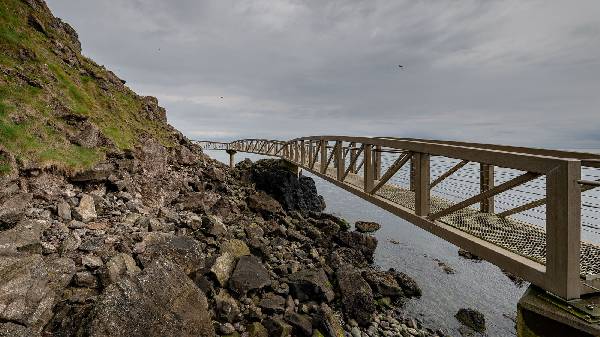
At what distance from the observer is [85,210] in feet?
33.6

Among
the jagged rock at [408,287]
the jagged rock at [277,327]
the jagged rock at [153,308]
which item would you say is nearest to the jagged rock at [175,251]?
the jagged rock at [153,308]

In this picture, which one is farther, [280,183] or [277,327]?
[280,183]

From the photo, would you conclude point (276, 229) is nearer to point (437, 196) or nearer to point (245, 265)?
point (245, 265)

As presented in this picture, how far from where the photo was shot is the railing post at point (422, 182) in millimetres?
7219

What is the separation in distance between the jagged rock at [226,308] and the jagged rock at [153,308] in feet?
3.28

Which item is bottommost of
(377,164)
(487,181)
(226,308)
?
(226,308)

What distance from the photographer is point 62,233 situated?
866 centimetres

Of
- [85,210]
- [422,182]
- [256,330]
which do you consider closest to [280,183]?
[85,210]

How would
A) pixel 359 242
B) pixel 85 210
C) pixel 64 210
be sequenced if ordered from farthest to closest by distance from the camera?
pixel 359 242, pixel 85 210, pixel 64 210

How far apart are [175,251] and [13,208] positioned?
4673 mm

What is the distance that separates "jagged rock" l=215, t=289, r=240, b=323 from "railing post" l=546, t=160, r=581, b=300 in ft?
24.6

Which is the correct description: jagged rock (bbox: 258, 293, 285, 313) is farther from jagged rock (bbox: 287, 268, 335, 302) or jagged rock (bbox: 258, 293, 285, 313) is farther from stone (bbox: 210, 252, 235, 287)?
stone (bbox: 210, 252, 235, 287)

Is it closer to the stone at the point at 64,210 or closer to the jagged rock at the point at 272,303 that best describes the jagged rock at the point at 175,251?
the jagged rock at the point at 272,303

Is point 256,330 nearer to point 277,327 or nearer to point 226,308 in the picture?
point 277,327
